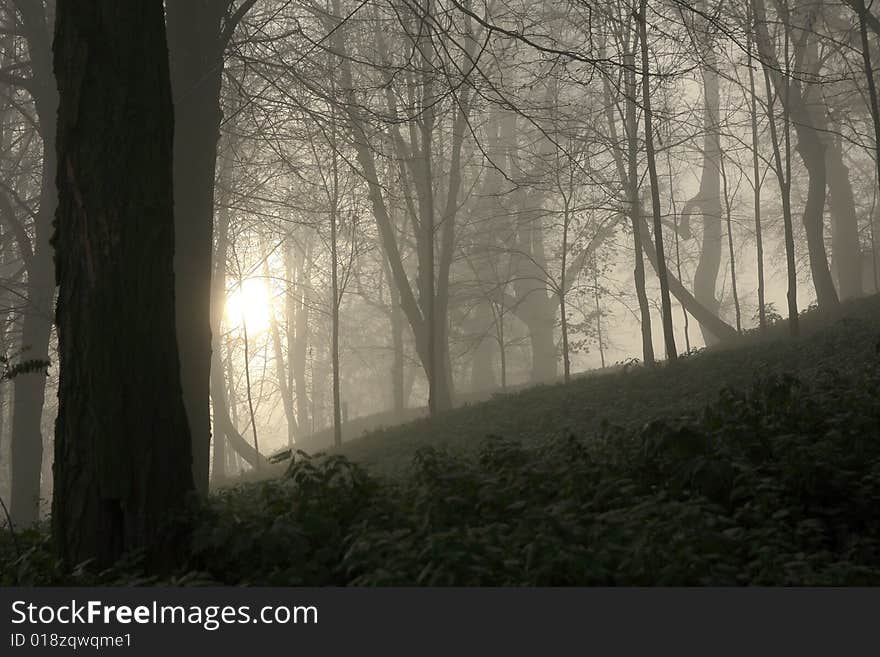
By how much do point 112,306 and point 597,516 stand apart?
3.20 metres

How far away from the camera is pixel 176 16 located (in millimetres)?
9273

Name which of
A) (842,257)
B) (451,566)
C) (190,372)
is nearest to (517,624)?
Answer: (451,566)

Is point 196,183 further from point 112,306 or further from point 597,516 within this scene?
point 597,516

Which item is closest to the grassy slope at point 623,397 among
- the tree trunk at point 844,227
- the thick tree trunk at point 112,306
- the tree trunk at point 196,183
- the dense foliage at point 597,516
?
the tree trunk at point 196,183

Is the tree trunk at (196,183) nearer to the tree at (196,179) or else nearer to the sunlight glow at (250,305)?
the tree at (196,179)

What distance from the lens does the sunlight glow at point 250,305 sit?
25569 millimetres

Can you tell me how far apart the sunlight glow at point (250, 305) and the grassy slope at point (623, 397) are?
7.68m

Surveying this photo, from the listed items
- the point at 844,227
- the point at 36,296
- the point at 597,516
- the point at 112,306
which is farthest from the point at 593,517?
the point at 844,227

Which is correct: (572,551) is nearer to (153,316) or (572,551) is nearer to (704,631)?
(704,631)

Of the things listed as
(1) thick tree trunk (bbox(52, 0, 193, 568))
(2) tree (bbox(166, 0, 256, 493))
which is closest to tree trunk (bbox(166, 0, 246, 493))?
(2) tree (bbox(166, 0, 256, 493))

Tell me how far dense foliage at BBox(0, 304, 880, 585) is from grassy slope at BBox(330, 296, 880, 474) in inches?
164

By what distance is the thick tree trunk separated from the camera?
16.3 ft

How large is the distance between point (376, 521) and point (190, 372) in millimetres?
4357

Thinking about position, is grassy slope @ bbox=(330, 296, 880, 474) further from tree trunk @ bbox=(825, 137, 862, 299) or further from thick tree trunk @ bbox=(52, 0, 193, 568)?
tree trunk @ bbox=(825, 137, 862, 299)
